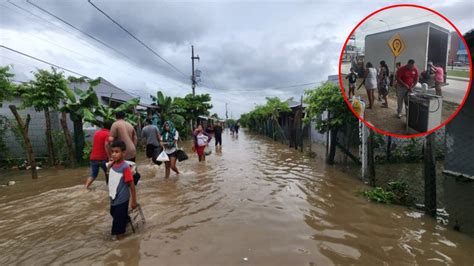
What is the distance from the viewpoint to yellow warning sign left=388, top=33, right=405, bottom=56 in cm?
169

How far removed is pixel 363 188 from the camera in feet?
19.5

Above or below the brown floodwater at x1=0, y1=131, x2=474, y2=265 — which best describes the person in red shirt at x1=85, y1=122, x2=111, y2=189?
above

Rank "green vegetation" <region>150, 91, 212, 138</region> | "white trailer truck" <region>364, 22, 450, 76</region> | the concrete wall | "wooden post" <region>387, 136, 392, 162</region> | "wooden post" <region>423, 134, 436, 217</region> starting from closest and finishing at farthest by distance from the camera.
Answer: "white trailer truck" <region>364, 22, 450, 76</region> → "wooden post" <region>423, 134, 436, 217</region> → "wooden post" <region>387, 136, 392, 162</region> → the concrete wall → "green vegetation" <region>150, 91, 212, 138</region>

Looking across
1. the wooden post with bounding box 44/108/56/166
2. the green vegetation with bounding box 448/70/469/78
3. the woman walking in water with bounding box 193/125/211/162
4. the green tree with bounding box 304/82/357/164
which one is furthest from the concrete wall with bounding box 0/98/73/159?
the green vegetation with bounding box 448/70/469/78

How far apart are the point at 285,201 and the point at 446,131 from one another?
16.6 ft

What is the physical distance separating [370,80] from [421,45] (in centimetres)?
34

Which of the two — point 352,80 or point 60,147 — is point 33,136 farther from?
point 352,80

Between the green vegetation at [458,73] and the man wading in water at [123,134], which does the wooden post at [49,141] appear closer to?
the man wading in water at [123,134]

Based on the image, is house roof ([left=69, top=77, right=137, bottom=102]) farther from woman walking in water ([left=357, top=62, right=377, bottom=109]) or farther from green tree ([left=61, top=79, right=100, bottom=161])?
woman walking in water ([left=357, top=62, right=377, bottom=109])

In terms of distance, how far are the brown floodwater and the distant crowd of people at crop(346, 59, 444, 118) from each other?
1.98 meters

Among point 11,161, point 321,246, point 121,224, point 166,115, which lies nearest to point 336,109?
point 321,246

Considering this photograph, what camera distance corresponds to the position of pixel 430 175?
13.8ft

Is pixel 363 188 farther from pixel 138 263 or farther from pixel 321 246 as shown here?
pixel 138 263

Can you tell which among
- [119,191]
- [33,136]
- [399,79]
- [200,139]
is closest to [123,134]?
[119,191]
